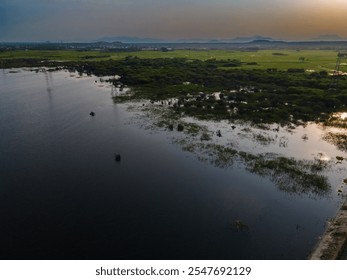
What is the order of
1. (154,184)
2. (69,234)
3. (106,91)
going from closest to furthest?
(69,234), (154,184), (106,91)

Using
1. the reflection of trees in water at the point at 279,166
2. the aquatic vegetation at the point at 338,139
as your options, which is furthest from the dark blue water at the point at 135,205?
the aquatic vegetation at the point at 338,139

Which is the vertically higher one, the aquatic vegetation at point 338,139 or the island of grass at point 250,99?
the island of grass at point 250,99

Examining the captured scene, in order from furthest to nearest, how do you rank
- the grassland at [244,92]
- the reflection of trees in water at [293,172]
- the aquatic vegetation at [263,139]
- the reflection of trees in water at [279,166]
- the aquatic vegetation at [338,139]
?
the grassland at [244,92] → the aquatic vegetation at [263,139] → the aquatic vegetation at [338,139] → the reflection of trees in water at [279,166] → the reflection of trees in water at [293,172]

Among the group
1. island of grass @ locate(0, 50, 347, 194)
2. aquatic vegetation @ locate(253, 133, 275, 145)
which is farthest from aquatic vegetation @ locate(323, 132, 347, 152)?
aquatic vegetation @ locate(253, 133, 275, 145)

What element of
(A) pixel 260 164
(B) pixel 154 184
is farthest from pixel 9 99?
(A) pixel 260 164

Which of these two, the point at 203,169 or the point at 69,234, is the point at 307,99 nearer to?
the point at 203,169

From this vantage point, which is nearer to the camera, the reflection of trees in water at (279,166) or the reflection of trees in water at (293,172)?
the reflection of trees in water at (293,172)

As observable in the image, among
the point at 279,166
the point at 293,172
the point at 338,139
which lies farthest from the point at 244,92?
the point at 293,172

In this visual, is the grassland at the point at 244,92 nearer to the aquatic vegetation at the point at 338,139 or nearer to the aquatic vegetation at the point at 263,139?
the aquatic vegetation at the point at 263,139

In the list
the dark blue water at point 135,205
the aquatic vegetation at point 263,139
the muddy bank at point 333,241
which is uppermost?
the aquatic vegetation at point 263,139
